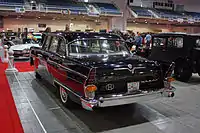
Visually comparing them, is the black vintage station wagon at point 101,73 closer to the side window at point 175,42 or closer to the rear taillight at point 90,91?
the rear taillight at point 90,91

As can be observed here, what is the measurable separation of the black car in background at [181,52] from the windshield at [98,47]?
295 cm

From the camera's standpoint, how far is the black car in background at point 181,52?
664 cm

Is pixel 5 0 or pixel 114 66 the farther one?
pixel 5 0

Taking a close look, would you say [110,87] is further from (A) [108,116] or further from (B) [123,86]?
(A) [108,116]

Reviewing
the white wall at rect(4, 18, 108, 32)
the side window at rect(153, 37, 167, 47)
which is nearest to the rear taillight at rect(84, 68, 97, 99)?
the side window at rect(153, 37, 167, 47)

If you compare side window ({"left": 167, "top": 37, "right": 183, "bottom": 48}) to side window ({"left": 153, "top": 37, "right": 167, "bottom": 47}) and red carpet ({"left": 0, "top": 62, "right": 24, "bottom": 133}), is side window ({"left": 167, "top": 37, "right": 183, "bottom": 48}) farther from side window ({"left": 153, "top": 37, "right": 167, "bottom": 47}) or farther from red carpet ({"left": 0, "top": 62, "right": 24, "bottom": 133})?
red carpet ({"left": 0, "top": 62, "right": 24, "bottom": 133})

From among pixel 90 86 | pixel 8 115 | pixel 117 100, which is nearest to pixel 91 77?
pixel 90 86

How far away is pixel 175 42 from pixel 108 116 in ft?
14.3

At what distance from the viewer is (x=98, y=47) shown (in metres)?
4.45

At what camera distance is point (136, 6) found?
93.7 ft

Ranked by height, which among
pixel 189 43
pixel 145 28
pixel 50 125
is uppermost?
pixel 145 28

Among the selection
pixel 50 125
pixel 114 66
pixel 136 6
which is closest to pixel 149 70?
pixel 114 66

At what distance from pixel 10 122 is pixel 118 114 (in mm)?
1933

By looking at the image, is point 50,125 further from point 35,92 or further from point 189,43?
point 189,43
